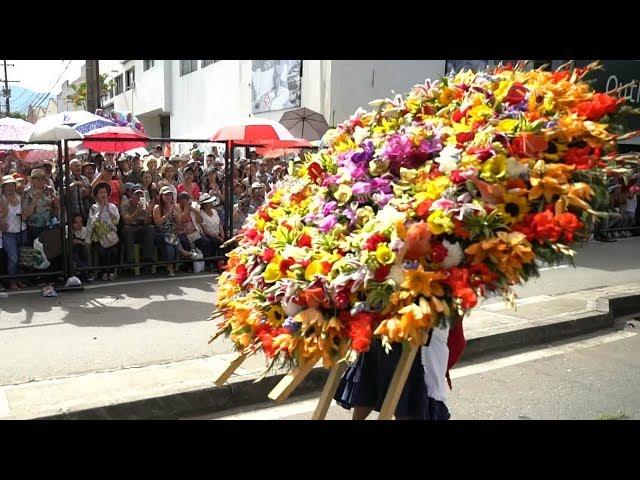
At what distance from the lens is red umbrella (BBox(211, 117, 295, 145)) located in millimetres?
9633

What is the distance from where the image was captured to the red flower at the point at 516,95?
2.77 meters

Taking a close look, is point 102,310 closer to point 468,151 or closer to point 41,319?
point 41,319

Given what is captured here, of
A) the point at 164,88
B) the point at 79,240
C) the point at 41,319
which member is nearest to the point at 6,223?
the point at 79,240

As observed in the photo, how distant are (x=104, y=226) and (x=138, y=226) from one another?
529 millimetres

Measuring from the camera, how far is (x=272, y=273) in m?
2.83

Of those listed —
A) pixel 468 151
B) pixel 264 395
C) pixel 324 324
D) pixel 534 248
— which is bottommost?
pixel 264 395

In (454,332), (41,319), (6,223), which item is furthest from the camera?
(6,223)

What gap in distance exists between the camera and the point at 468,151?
8.66ft

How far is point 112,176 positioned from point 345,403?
24.0 ft

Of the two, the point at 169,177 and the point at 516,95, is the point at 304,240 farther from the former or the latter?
the point at 169,177

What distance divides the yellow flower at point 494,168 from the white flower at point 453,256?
0.30 metres

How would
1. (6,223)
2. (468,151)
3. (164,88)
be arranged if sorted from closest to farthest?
1. (468,151)
2. (6,223)
3. (164,88)

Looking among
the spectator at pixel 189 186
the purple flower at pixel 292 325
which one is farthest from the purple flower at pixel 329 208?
the spectator at pixel 189 186

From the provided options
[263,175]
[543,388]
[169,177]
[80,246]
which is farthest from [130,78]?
Result: [543,388]
